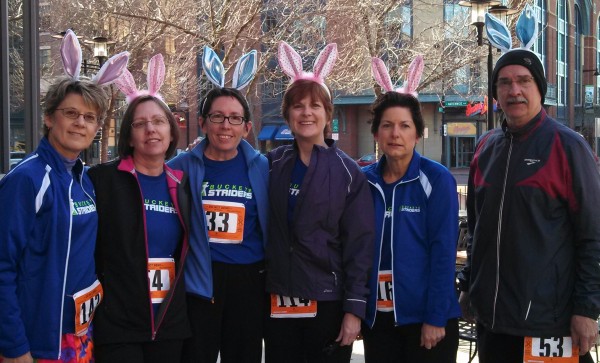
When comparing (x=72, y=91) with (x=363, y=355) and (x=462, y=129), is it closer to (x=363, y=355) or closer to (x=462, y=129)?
(x=363, y=355)

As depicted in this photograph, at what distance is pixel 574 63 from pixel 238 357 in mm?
51361

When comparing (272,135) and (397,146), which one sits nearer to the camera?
(397,146)

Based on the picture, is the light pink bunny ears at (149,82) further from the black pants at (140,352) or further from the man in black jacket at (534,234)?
the man in black jacket at (534,234)

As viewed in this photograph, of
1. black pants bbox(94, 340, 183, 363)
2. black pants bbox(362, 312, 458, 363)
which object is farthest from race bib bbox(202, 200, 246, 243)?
black pants bbox(362, 312, 458, 363)

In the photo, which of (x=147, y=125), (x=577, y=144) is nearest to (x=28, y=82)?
(x=147, y=125)

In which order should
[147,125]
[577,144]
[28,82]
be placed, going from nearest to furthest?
[577,144] < [147,125] < [28,82]

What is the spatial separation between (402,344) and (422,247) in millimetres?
513

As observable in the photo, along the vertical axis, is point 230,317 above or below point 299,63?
below

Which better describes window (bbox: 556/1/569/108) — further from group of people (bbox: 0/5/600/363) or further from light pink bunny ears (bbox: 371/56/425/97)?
group of people (bbox: 0/5/600/363)

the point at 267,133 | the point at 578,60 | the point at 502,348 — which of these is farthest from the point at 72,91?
the point at 578,60

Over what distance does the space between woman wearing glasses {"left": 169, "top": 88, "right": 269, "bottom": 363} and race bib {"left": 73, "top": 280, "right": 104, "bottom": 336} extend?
48 cm

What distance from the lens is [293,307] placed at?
331cm

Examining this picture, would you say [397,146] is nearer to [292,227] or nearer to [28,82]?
[292,227]

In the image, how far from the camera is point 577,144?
298 centimetres
